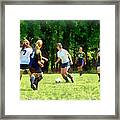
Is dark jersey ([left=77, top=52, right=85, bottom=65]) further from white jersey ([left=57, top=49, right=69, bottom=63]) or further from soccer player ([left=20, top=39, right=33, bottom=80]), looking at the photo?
soccer player ([left=20, top=39, right=33, bottom=80])

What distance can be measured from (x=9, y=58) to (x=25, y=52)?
0.06 m

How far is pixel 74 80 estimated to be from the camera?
7875 cm

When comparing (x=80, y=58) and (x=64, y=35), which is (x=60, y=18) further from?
(x=80, y=58)

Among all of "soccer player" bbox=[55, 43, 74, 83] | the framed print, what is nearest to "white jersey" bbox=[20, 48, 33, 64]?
the framed print

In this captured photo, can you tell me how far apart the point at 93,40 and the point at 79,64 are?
0.34 ft

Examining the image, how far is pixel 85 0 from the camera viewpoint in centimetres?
7875

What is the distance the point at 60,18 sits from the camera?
258 feet

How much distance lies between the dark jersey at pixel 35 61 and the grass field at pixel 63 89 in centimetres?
3

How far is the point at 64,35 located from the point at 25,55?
0.54 feet

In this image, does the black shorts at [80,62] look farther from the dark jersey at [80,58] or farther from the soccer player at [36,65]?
the soccer player at [36,65]

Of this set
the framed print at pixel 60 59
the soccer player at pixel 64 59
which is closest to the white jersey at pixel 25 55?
the framed print at pixel 60 59

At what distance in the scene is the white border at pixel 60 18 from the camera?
78.8 metres

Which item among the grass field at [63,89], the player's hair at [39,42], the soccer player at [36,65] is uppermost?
the player's hair at [39,42]

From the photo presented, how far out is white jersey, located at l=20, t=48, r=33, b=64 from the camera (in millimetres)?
78750
